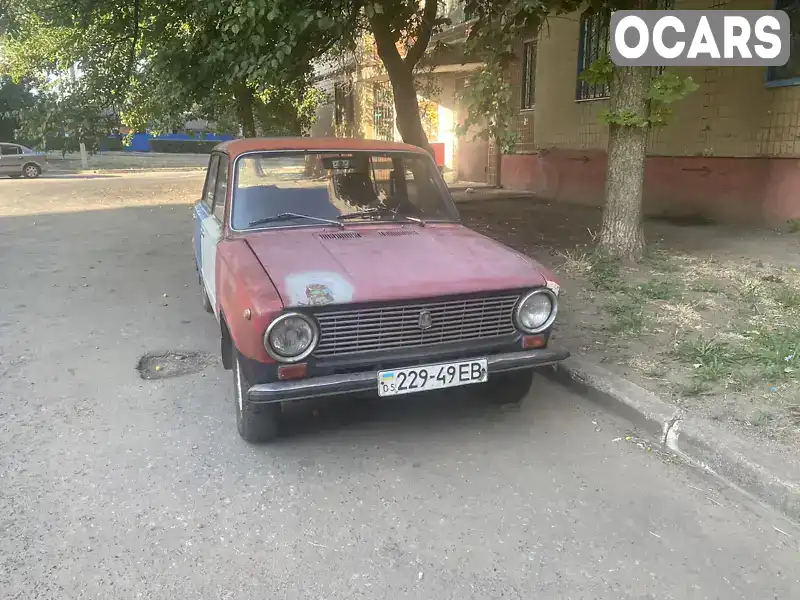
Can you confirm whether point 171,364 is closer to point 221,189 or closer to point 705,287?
point 221,189

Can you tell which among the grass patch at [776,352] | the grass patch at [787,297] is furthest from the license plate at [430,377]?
the grass patch at [787,297]

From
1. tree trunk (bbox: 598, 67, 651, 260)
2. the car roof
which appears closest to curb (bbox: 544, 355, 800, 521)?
the car roof

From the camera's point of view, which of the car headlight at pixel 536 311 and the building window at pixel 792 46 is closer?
the car headlight at pixel 536 311

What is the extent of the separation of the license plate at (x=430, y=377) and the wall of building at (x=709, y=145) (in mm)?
4842

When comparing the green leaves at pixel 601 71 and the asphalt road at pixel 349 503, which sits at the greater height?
the green leaves at pixel 601 71

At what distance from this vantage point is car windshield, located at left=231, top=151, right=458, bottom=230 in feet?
14.3

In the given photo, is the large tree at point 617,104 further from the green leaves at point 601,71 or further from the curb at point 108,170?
the curb at point 108,170

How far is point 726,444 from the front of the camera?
11.6ft

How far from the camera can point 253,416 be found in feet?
12.0

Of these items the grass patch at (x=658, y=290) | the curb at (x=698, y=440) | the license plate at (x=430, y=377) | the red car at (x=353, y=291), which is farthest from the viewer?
the grass patch at (x=658, y=290)

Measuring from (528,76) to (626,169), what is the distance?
959 cm

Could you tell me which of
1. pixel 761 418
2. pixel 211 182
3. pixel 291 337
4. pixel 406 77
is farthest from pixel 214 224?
pixel 406 77

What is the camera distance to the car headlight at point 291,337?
10.7ft

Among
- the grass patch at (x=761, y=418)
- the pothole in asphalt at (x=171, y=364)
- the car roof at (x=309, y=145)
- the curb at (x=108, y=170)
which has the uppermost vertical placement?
the car roof at (x=309, y=145)
